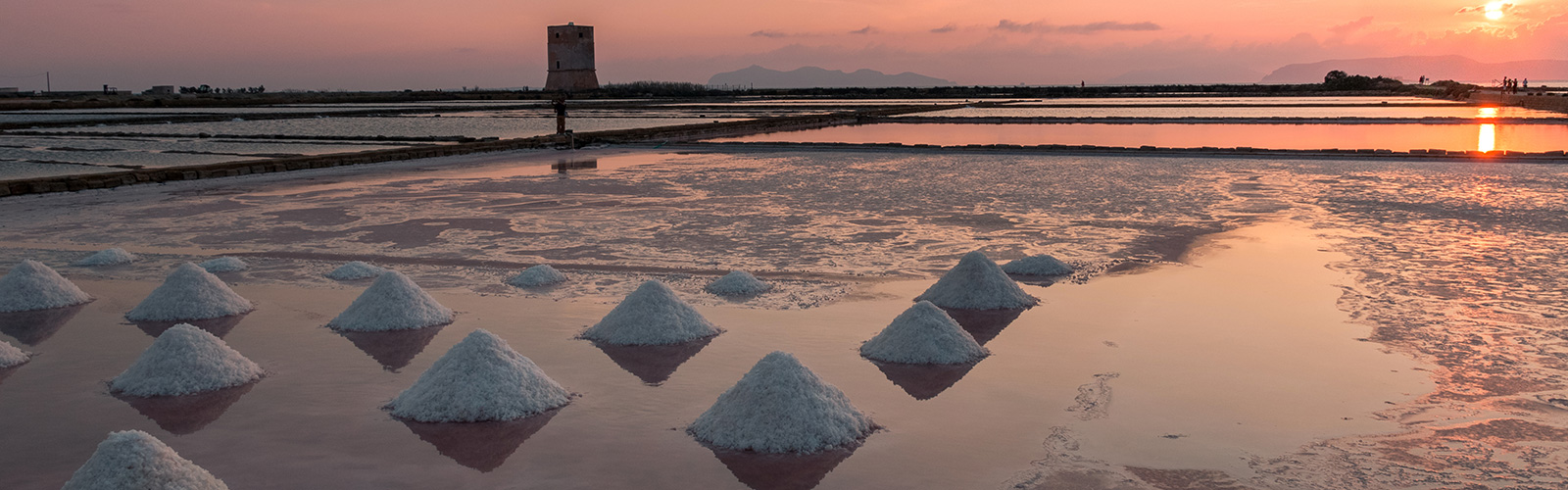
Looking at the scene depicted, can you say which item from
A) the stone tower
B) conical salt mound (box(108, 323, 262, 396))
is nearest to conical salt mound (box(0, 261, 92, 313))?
conical salt mound (box(108, 323, 262, 396))

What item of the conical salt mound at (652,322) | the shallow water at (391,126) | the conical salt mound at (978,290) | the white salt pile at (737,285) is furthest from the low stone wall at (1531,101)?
the conical salt mound at (652,322)

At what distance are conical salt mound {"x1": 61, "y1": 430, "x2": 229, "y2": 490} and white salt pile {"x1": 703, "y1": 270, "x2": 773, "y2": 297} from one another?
3225 mm

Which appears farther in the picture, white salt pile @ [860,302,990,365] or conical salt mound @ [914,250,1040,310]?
conical salt mound @ [914,250,1040,310]

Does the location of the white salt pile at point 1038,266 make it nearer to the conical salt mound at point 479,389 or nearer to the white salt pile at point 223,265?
the conical salt mound at point 479,389

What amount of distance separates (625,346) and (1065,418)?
6.18 ft

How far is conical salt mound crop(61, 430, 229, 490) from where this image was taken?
2695 millimetres

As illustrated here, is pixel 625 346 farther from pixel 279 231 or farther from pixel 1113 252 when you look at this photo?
pixel 279 231

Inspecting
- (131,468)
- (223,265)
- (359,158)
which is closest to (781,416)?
(131,468)

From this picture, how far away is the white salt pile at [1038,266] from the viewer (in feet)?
20.4

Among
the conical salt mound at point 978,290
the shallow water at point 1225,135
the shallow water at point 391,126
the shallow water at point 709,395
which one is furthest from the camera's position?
the shallow water at point 391,126

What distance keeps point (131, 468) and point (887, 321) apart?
314cm

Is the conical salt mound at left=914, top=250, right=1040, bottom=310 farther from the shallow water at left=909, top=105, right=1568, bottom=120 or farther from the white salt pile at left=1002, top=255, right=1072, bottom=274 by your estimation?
the shallow water at left=909, top=105, right=1568, bottom=120

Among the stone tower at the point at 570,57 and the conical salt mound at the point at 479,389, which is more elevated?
the stone tower at the point at 570,57

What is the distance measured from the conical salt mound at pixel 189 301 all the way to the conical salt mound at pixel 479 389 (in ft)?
6.66
